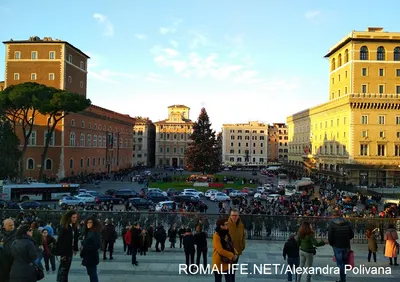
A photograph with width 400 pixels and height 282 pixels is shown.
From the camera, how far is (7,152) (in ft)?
126

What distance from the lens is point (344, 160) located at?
164 feet

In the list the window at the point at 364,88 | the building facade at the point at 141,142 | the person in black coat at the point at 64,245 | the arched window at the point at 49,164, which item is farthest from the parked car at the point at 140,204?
the building facade at the point at 141,142

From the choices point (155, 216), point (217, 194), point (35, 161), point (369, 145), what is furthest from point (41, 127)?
point (369, 145)

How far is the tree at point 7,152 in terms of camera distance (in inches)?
1479

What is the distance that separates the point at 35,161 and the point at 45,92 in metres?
11.4

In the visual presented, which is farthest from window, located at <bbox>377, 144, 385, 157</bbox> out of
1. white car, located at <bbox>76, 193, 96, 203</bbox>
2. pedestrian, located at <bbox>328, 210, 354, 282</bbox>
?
pedestrian, located at <bbox>328, 210, 354, 282</bbox>

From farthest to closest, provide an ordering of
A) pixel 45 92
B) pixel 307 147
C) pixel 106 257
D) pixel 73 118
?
1. pixel 307 147
2. pixel 73 118
3. pixel 45 92
4. pixel 106 257

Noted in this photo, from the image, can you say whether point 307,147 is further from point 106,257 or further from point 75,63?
point 106,257

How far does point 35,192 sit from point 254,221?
22.5m

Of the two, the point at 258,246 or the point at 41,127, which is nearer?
the point at 258,246

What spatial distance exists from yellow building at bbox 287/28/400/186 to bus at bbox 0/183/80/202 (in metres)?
32.8

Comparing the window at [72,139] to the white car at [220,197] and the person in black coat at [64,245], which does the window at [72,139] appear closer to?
the white car at [220,197]

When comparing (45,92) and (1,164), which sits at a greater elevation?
(45,92)

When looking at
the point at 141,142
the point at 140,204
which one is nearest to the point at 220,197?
the point at 140,204
